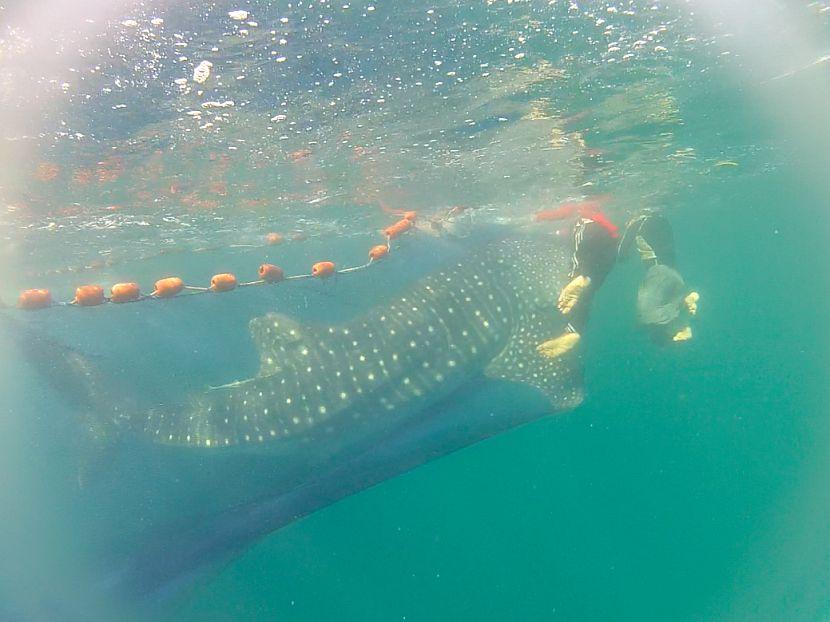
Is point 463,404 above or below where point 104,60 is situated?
below

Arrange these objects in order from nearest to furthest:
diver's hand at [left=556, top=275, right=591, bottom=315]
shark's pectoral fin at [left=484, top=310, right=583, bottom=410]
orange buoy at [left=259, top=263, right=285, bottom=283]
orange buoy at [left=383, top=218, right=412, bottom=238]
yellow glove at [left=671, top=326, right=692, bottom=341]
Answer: orange buoy at [left=259, top=263, right=285, bottom=283], shark's pectoral fin at [left=484, top=310, right=583, bottom=410], diver's hand at [left=556, top=275, right=591, bottom=315], yellow glove at [left=671, top=326, right=692, bottom=341], orange buoy at [left=383, top=218, right=412, bottom=238]

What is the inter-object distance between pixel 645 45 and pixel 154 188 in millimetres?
11613

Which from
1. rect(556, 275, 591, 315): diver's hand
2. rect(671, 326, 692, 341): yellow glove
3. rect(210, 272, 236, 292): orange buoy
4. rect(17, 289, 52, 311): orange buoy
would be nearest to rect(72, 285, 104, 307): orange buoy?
rect(17, 289, 52, 311): orange buoy

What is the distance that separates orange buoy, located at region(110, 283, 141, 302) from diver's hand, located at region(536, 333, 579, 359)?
6.35m

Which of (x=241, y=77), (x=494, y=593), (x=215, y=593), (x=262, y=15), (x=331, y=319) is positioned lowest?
(x=494, y=593)

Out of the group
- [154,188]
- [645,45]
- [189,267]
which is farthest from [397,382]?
[189,267]

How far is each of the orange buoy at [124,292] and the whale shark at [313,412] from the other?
1.94 meters

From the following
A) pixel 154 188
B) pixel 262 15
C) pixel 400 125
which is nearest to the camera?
pixel 262 15

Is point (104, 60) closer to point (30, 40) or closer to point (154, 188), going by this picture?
point (30, 40)

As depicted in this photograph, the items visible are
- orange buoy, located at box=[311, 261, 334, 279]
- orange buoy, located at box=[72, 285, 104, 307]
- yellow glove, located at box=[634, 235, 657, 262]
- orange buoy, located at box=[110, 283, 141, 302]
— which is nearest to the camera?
orange buoy, located at box=[72, 285, 104, 307]

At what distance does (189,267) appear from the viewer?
31.4 meters

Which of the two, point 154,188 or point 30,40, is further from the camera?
point 154,188

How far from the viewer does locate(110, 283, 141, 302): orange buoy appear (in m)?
7.25

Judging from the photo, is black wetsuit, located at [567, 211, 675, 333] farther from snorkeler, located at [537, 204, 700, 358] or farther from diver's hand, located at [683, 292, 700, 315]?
diver's hand, located at [683, 292, 700, 315]
